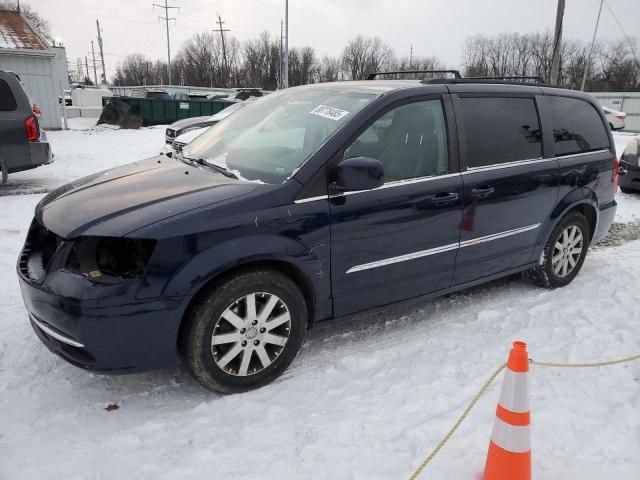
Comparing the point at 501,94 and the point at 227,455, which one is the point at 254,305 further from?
the point at 501,94

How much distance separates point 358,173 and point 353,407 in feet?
4.31

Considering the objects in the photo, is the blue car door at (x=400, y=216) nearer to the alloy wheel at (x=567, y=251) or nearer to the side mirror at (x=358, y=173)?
the side mirror at (x=358, y=173)

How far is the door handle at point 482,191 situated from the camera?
363 cm

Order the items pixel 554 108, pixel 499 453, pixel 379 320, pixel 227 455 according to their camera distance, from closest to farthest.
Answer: pixel 499 453, pixel 227 455, pixel 379 320, pixel 554 108

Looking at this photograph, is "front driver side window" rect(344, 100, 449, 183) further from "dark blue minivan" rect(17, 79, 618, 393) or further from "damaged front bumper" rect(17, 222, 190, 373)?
"damaged front bumper" rect(17, 222, 190, 373)

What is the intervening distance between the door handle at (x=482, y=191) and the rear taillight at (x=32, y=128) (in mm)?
7095

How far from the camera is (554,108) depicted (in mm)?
4371

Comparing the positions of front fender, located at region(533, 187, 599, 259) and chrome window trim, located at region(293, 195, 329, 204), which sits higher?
chrome window trim, located at region(293, 195, 329, 204)

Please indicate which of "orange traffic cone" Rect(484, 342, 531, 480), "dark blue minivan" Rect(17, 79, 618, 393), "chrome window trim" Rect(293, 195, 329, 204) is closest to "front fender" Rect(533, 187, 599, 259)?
"dark blue minivan" Rect(17, 79, 618, 393)

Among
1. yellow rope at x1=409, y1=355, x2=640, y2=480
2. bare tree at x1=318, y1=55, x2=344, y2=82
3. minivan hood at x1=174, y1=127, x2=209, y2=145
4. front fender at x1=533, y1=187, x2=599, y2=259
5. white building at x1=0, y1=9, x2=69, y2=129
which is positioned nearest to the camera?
yellow rope at x1=409, y1=355, x2=640, y2=480

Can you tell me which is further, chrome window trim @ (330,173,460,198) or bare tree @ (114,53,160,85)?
bare tree @ (114,53,160,85)

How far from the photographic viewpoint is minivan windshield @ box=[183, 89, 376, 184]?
10.4ft

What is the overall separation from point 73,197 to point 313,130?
153 centimetres

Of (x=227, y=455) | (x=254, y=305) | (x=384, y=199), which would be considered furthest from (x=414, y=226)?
(x=227, y=455)
